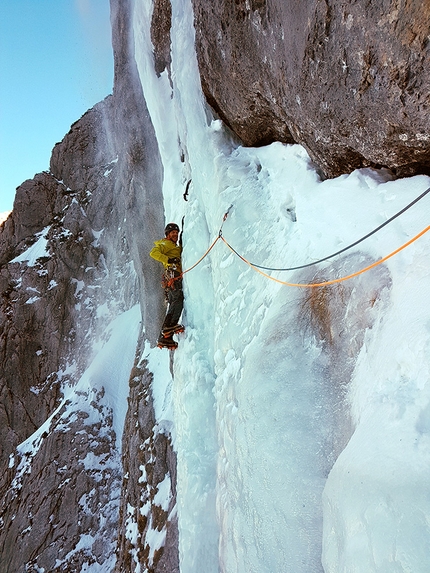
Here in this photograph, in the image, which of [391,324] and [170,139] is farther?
[170,139]

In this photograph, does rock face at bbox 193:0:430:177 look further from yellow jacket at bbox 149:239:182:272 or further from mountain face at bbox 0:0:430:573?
yellow jacket at bbox 149:239:182:272

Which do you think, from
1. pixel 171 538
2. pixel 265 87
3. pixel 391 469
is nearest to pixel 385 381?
pixel 391 469

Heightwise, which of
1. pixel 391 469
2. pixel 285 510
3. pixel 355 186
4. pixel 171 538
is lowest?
pixel 171 538

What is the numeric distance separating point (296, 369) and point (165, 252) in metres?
3.39

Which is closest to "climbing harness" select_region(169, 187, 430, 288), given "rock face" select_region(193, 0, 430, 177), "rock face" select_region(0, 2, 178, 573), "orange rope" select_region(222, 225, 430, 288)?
"orange rope" select_region(222, 225, 430, 288)

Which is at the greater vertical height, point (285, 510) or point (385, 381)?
point (385, 381)

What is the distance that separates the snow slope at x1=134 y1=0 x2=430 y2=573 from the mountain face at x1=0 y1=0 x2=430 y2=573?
0.37 metres

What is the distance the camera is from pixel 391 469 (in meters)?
1.85

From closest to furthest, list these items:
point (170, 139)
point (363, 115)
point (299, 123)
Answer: point (363, 115), point (299, 123), point (170, 139)

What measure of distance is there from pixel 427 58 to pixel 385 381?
1646mm

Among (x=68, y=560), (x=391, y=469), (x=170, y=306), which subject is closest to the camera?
(x=391, y=469)

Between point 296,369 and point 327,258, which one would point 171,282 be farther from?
point 327,258

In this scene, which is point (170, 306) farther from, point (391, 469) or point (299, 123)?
point (391, 469)

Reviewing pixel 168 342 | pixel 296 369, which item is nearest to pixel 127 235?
pixel 168 342
